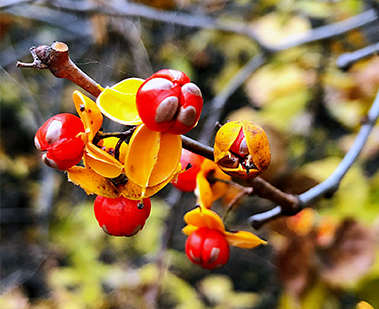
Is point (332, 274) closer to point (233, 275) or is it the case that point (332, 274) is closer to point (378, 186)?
point (378, 186)

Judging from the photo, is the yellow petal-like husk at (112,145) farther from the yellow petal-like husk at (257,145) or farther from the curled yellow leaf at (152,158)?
the yellow petal-like husk at (257,145)

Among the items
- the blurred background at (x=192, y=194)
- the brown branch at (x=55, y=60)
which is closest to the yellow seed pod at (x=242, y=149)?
the brown branch at (x=55, y=60)

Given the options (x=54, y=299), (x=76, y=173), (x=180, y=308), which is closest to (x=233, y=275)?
(x=180, y=308)

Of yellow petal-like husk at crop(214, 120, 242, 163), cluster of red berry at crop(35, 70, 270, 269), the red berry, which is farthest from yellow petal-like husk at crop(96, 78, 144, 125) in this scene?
the red berry

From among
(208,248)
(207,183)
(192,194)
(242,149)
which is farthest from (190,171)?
(192,194)

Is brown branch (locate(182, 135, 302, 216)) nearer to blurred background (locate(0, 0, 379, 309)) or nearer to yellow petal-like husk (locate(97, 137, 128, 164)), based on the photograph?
yellow petal-like husk (locate(97, 137, 128, 164))
